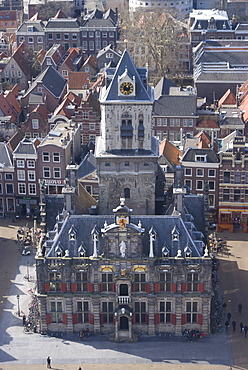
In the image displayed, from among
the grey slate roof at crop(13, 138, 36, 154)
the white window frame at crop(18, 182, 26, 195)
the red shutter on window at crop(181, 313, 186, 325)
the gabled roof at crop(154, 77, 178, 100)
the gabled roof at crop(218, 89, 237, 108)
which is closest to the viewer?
the red shutter on window at crop(181, 313, 186, 325)

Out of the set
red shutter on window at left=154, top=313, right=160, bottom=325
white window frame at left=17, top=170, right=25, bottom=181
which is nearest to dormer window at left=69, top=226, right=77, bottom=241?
red shutter on window at left=154, top=313, right=160, bottom=325

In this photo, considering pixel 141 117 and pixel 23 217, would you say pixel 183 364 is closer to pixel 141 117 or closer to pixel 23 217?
pixel 141 117

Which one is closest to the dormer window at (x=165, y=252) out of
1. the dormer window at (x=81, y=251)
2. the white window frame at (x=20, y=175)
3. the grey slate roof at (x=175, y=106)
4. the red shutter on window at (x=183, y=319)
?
the red shutter on window at (x=183, y=319)

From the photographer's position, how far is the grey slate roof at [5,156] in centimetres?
15075

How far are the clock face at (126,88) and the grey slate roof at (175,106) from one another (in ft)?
208

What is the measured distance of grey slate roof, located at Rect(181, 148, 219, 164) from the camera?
5635 inches

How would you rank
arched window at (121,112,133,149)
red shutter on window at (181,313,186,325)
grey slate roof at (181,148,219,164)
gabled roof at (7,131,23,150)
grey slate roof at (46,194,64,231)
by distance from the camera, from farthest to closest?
gabled roof at (7,131,23,150) → grey slate roof at (181,148,219,164) → grey slate roof at (46,194,64,231) → arched window at (121,112,133,149) → red shutter on window at (181,313,186,325)

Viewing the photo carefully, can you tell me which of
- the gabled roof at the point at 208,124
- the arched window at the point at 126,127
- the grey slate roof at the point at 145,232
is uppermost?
the arched window at the point at 126,127

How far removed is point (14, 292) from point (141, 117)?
118 ft

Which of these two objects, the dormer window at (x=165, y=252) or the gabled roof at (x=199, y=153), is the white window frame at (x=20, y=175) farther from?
the dormer window at (x=165, y=252)

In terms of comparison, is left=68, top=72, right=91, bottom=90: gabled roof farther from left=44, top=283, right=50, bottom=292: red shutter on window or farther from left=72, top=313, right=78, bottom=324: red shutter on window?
left=72, top=313, right=78, bottom=324: red shutter on window

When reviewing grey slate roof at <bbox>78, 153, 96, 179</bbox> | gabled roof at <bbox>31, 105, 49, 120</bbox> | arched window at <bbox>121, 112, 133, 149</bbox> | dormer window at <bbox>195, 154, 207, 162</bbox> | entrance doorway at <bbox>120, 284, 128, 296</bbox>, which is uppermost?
arched window at <bbox>121, 112, 133, 149</bbox>

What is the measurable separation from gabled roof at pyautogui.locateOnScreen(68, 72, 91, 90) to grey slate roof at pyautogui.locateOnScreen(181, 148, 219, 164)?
5973 cm

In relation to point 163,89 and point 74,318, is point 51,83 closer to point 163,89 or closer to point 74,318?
point 163,89
